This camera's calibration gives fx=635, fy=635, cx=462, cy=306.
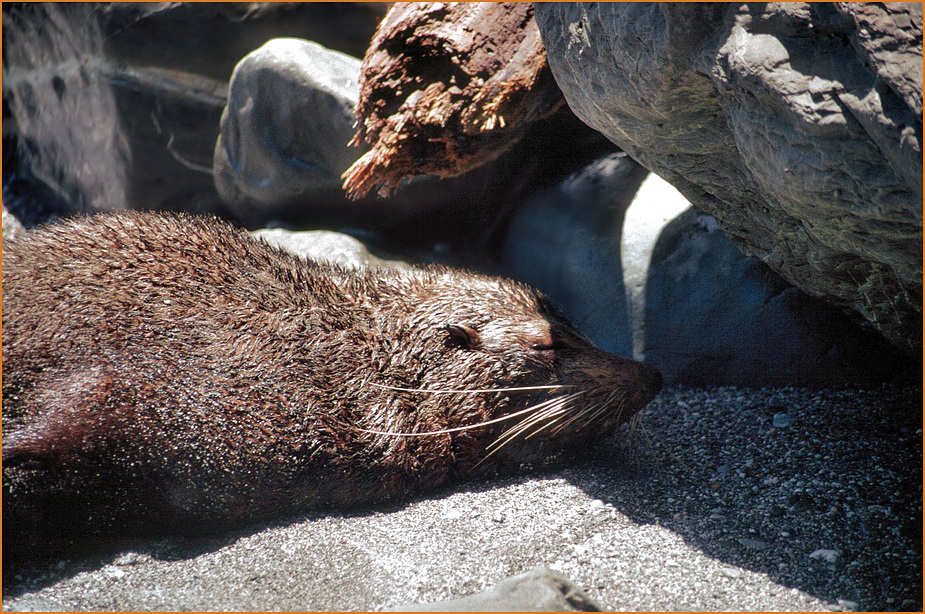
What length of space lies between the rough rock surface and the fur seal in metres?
1.02

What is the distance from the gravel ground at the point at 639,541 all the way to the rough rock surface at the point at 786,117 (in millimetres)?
692

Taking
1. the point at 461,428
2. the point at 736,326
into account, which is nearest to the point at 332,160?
the point at 461,428

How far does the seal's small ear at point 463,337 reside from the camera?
132 inches

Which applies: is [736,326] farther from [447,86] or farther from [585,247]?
[447,86]

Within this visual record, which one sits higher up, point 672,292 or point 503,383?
point 672,292

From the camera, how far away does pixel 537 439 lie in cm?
333

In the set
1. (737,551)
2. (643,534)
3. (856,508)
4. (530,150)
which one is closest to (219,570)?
(643,534)

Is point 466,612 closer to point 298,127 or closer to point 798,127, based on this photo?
point 798,127

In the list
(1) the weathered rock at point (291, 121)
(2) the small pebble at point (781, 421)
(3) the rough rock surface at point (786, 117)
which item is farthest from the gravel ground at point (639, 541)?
(1) the weathered rock at point (291, 121)

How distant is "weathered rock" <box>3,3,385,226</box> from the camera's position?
18.4 feet

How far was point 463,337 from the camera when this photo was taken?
337 cm

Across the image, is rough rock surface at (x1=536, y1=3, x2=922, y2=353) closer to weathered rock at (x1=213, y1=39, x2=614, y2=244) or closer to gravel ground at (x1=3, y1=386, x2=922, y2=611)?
gravel ground at (x1=3, y1=386, x2=922, y2=611)

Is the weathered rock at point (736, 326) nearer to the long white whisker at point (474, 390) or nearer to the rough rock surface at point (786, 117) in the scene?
the rough rock surface at point (786, 117)

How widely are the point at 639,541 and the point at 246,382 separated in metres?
1.85
